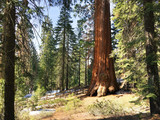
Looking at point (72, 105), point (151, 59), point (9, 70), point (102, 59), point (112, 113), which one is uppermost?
point (102, 59)

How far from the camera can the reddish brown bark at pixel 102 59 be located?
9.16 metres

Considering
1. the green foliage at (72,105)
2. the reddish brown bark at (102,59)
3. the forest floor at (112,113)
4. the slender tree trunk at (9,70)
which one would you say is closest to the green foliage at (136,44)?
the forest floor at (112,113)

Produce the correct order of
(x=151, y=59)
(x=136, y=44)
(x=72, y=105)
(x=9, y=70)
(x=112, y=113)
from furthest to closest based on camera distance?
1. (x=72, y=105)
2. (x=136, y=44)
3. (x=112, y=113)
4. (x=151, y=59)
5. (x=9, y=70)

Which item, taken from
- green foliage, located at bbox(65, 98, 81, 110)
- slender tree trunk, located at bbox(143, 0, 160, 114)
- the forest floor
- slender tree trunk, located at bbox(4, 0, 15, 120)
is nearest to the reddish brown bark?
green foliage, located at bbox(65, 98, 81, 110)

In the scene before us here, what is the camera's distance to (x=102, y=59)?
9.45 m

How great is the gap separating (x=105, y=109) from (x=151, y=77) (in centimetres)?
253

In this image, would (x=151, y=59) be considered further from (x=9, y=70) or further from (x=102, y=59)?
(x=102, y=59)

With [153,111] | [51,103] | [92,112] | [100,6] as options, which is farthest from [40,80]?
[153,111]

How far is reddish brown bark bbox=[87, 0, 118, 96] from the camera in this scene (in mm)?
9156

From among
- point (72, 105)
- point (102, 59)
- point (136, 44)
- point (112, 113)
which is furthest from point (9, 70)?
point (102, 59)

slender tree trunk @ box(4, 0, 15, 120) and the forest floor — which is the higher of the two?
slender tree trunk @ box(4, 0, 15, 120)

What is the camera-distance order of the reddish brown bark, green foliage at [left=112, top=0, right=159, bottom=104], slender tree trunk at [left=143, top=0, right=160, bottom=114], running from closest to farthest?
slender tree trunk at [left=143, top=0, right=160, bottom=114], green foliage at [left=112, top=0, right=159, bottom=104], the reddish brown bark

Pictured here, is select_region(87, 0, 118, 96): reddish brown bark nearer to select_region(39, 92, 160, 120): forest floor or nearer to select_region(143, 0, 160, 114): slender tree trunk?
select_region(39, 92, 160, 120): forest floor

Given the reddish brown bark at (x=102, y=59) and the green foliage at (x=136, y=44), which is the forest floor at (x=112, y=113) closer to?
the green foliage at (x=136, y=44)
